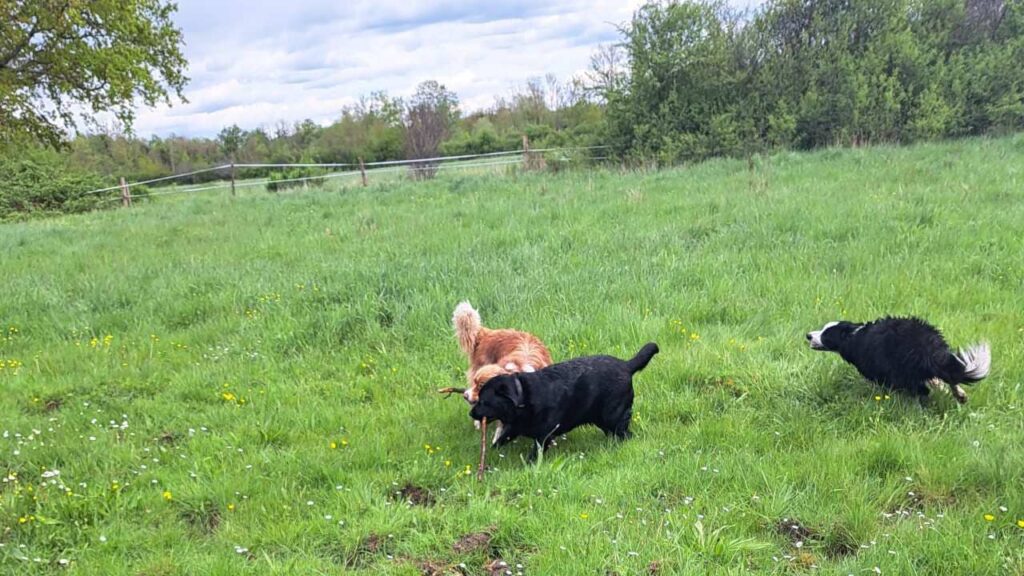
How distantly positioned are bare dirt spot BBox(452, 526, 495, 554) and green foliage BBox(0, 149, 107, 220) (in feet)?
96.7

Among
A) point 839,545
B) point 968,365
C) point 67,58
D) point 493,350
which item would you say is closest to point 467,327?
point 493,350

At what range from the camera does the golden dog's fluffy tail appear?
507 cm

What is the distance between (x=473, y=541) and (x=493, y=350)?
185 cm

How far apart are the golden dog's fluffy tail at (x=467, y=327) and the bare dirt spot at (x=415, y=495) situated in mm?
1472

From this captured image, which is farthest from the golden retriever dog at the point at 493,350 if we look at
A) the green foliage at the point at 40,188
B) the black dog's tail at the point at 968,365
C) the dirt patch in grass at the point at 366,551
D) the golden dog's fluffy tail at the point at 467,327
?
the green foliage at the point at 40,188

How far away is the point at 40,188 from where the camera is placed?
95.3ft

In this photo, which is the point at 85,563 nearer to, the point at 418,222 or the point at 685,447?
the point at 685,447

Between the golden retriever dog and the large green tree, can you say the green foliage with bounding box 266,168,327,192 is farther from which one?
the golden retriever dog

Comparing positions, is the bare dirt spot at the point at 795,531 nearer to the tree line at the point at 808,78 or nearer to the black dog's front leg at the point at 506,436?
the black dog's front leg at the point at 506,436

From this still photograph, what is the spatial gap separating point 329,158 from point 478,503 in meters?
44.3

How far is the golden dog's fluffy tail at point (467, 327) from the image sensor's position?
5074 mm

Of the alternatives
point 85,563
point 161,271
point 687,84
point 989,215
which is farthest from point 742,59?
point 85,563

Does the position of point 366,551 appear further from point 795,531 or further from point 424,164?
point 424,164

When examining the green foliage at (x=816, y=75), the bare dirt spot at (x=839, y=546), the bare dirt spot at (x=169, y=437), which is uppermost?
the green foliage at (x=816, y=75)
